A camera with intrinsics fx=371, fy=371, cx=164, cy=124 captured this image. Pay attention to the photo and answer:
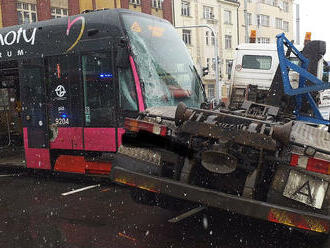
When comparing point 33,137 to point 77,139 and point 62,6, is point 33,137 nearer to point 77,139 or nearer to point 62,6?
point 77,139

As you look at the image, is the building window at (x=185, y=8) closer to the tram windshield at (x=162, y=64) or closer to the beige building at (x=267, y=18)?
the beige building at (x=267, y=18)

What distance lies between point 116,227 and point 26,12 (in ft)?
78.8

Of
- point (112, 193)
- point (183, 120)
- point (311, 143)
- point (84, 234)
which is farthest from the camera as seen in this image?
point (112, 193)

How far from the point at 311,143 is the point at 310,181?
471 mm

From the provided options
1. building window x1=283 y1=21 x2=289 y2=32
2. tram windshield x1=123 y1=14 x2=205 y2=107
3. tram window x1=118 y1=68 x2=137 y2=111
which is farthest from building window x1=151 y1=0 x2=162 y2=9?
tram window x1=118 y1=68 x2=137 y2=111

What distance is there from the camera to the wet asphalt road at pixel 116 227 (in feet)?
14.9

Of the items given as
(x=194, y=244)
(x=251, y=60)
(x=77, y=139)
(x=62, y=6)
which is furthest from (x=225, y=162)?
(x=62, y=6)

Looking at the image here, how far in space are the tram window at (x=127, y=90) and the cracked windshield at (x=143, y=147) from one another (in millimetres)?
21

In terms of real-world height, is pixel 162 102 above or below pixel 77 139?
above

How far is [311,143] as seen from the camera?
3.91 metres

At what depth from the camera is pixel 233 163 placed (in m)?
3.89

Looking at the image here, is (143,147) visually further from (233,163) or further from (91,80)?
(91,80)

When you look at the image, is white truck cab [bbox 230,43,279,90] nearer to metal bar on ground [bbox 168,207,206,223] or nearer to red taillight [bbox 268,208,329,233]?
metal bar on ground [bbox 168,207,206,223]

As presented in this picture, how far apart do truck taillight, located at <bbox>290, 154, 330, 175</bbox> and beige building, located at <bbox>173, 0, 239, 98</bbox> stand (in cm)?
3123
